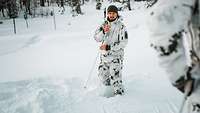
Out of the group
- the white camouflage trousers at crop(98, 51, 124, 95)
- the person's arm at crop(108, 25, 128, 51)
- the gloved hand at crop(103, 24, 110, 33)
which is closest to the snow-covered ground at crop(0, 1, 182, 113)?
the white camouflage trousers at crop(98, 51, 124, 95)

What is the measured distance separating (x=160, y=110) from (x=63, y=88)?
2.52m

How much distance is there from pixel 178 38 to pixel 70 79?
6.54m

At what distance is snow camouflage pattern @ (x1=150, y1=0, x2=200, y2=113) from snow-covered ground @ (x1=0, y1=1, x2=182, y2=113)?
1.17 ft

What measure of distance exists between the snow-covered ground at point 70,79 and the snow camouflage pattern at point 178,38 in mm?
356

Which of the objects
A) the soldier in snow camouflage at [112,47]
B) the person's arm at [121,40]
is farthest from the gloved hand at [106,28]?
the person's arm at [121,40]

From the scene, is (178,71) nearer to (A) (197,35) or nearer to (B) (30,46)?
(A) (197,35)

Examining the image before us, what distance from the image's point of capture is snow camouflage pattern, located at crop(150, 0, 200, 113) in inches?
102

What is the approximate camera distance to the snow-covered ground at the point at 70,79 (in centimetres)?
670

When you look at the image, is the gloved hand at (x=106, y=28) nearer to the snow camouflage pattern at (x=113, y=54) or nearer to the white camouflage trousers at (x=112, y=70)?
the snow camouflage pattern at (x=113, y=54)

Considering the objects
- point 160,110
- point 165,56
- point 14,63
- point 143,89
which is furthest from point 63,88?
point 165,56

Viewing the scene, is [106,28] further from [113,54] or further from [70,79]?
[70,79]

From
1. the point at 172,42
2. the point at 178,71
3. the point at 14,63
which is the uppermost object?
the point at 172,42

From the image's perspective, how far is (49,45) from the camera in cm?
1447

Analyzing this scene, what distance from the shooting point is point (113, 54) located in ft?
23.6
